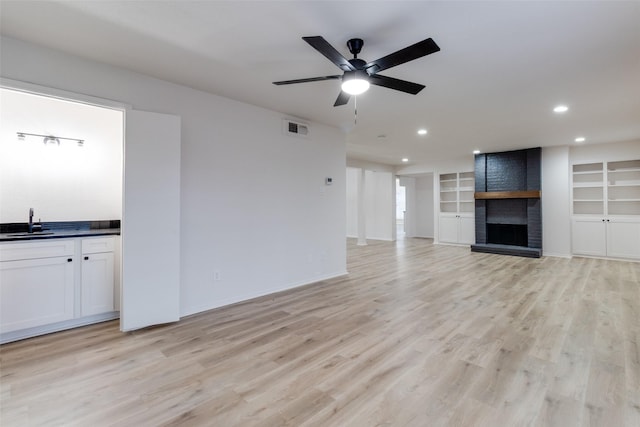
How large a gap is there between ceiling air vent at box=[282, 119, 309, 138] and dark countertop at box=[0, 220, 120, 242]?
8.30 ft

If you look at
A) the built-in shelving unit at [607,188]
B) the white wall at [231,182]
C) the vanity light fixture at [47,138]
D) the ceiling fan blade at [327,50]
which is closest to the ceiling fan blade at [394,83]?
the ceiling fan blade at [327,50]

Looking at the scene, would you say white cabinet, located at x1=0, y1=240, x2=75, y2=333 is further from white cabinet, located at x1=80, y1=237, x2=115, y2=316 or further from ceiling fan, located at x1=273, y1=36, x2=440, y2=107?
ceiling fan, located at x1=273, y1=36, x2=440, y2=107

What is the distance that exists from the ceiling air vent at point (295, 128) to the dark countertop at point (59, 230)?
8.30 ft

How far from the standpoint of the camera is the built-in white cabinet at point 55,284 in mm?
2670

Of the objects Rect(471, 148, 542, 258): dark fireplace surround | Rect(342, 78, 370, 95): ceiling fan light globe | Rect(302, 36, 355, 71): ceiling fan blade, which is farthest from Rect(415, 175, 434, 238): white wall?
Rect(302, 36, 355, 71): ceiling fan blade

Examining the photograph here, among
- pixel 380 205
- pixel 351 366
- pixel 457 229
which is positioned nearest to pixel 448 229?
pixel 457 229

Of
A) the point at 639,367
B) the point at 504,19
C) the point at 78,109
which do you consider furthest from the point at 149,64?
the point at 639,367

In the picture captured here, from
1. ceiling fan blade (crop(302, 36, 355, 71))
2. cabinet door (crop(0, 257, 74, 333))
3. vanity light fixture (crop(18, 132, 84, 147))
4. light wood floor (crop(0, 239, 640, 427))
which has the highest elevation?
ceiling fan blade (crop(302, 36, 355, 71))

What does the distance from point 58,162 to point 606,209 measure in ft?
33.2

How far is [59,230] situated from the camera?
3.38 meters

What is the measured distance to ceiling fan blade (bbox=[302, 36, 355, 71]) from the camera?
1894 mm

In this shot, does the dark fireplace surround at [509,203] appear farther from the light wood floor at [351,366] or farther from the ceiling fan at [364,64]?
the ceiling fan at [364,64]

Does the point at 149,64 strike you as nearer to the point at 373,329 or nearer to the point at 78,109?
the point at 78,109

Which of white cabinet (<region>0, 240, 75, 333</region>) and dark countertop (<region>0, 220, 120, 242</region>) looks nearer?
white cabinet (<region>0, 240, 75, 333</region>)
